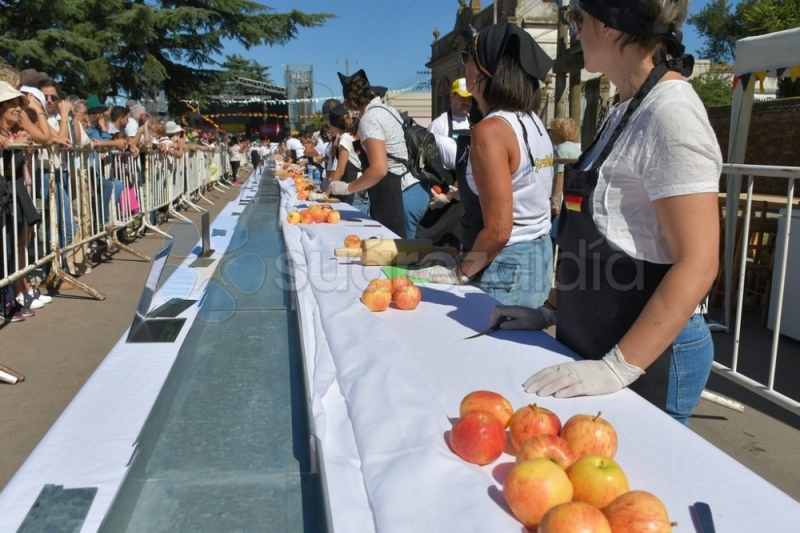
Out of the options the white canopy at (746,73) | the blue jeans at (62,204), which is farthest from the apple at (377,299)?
the blue jeans at (62,204)

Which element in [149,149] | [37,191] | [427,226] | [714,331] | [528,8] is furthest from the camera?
[528,8]

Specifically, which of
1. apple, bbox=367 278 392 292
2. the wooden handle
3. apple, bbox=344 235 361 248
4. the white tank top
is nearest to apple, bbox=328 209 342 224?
apple, bbox=344 235 361 248

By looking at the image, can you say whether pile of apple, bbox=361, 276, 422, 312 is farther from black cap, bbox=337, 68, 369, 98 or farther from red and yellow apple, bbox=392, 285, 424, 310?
black cap, bbox=337, 68, 369, 98

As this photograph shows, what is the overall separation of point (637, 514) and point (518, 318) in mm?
1046

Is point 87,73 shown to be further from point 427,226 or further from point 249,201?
point 427,226

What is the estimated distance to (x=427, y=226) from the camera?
13.9ft

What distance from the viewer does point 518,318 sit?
2027 millimetres

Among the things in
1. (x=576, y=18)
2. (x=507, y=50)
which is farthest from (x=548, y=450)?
(x=507, y=50)

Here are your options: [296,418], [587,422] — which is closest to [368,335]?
[296,418]

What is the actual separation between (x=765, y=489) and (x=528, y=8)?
3547 cm

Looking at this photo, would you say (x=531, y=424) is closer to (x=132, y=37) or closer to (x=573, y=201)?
(x=573, y=201)

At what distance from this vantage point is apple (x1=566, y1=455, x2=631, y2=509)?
43.2 inches

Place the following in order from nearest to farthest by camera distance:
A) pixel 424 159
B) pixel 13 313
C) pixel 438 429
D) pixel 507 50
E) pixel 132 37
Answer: pixel 438 429 < pixel 507 50 < pixel 424 159 < pixel 13 313 < pixel 132 37

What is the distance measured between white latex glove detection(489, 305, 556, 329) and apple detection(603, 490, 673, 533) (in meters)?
0.99
